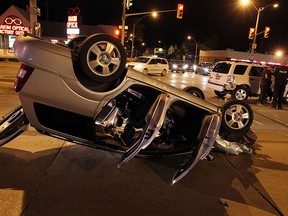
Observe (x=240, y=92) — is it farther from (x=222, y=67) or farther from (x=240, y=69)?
(x=222, y=67)

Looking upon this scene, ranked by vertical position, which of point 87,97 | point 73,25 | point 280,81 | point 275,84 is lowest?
point 275,84

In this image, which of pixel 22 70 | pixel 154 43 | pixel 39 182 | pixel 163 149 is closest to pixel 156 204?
pixel 163 149

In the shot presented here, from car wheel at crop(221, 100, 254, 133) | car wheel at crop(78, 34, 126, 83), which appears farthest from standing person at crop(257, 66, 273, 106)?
car wheel at crop(78, 34, 126, 83)

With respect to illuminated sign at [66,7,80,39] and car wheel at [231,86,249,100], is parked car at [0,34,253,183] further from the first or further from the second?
illuminated sign at [66,7,80,39]

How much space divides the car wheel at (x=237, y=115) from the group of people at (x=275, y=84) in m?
7.32

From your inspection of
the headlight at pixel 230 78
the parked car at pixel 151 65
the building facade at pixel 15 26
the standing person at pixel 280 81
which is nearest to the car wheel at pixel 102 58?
the standing person at pixel 280 81

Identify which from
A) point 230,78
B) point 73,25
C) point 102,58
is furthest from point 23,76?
point 73,25

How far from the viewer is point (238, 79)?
559 inches

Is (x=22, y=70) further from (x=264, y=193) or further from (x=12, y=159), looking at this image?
(x=264, y=193)

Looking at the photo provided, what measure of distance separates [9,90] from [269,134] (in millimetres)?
9387

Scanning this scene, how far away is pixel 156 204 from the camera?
3666mm

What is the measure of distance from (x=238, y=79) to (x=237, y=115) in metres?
8.97

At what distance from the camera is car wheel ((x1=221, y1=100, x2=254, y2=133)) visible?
568cm

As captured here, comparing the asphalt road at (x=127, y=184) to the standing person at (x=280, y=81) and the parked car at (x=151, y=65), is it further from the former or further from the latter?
the parked car at (x=151, y=65)
